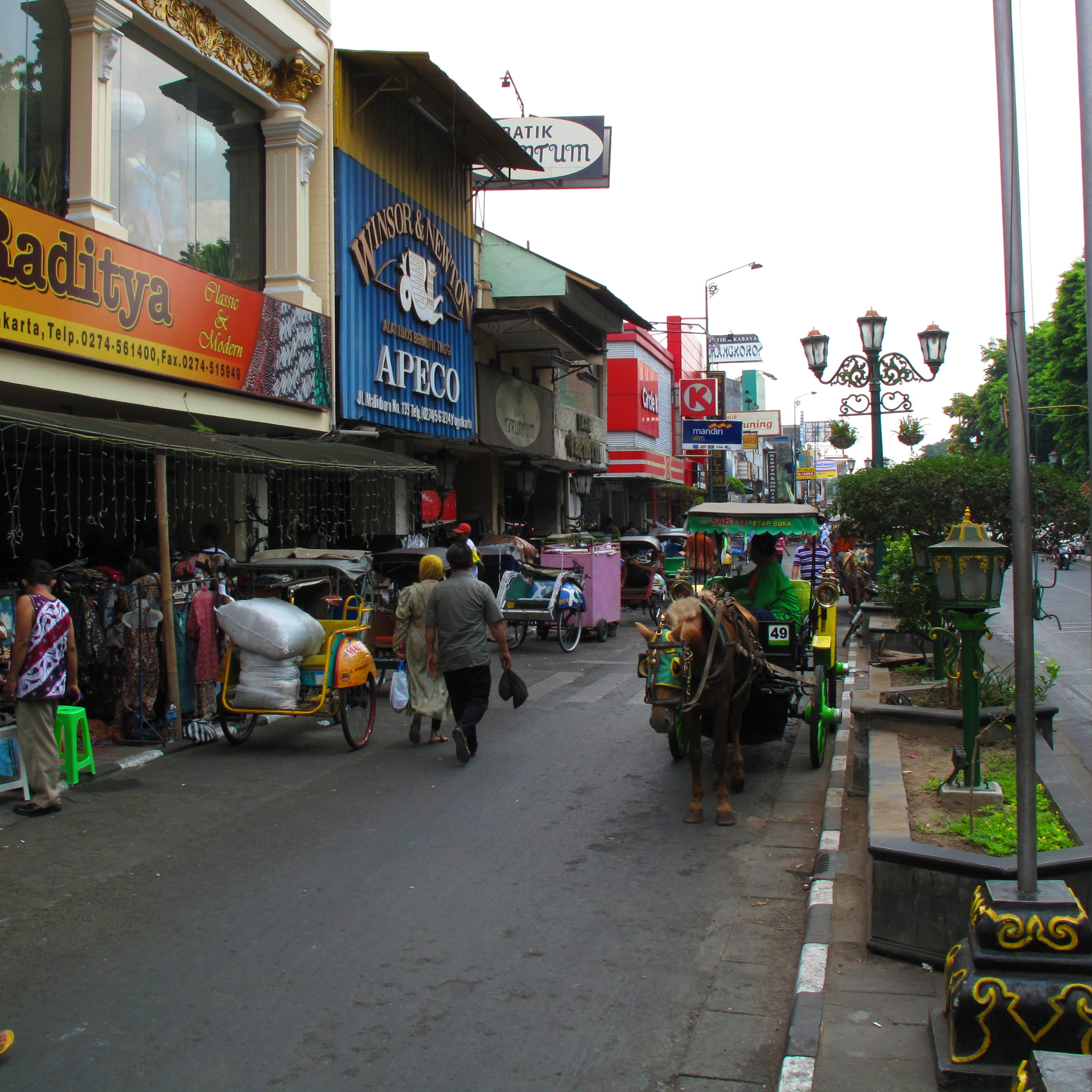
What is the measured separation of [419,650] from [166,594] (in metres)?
2.39

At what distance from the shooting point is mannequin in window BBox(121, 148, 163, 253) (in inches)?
477

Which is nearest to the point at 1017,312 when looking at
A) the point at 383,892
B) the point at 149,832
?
the point at 383,892

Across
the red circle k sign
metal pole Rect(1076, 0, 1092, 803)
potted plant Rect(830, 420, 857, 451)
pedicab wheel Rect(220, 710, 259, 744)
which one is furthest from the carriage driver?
the red circle k sign

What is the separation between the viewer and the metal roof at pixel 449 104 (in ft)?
52.3

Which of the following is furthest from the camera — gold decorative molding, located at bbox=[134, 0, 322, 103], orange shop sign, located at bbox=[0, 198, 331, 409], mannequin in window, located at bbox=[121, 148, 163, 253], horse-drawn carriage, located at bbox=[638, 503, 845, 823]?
gold decorative molding, located at bbox=[134, 0, 322, 103]

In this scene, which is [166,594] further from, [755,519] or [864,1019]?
[864,1019]

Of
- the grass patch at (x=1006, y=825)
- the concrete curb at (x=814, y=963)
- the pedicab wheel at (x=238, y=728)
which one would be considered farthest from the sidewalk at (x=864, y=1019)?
the pedicab wheel at (x=238, y=728)

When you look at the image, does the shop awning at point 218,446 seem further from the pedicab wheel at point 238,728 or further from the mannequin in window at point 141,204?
the pedicab wheel at point 238,728

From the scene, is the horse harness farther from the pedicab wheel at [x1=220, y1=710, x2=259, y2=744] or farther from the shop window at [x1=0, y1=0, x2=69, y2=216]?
the shop window at [x1=0, y1=0, x2=69, y2=216]

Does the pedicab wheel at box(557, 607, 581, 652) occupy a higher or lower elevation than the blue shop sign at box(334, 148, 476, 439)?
lower

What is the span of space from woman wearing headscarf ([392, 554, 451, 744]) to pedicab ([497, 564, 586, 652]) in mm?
6494

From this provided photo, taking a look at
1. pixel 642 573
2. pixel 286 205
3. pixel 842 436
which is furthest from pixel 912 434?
pixel 286 205

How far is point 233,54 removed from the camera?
13828mm

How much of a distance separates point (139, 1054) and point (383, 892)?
6.15ft
